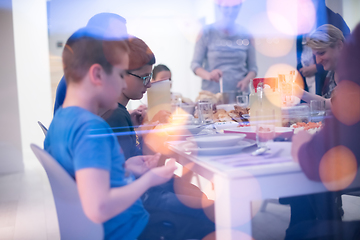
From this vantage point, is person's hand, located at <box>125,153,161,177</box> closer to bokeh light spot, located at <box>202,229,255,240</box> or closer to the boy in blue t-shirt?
the boy in blue t-shirt

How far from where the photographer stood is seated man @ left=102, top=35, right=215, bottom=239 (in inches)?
28.8

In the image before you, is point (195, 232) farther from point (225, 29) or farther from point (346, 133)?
point (225, 29)

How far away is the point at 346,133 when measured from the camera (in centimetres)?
60

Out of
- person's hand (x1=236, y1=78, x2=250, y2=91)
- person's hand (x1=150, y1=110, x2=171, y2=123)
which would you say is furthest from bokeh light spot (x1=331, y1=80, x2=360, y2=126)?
person's hand (x1=236, y1=78, x2=250, y2=91)

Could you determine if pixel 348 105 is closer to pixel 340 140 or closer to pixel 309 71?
pixel 340 140

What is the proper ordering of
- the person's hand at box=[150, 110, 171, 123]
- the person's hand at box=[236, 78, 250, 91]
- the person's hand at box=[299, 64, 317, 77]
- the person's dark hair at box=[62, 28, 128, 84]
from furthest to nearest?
the person's hand at box=[236, 78, 250, 91], the person's hand at box=[299, 64, 317, 77], the person's hand at box=[150, 110, 171, 123], the person's dark hair at box=[62, 28, 128, 84]

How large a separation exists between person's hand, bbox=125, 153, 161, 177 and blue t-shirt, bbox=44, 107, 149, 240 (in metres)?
0.15

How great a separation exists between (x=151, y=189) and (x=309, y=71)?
1.73 metres

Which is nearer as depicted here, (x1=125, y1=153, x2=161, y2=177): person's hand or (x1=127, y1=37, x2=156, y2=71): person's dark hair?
(x1=125, y1=153, x2=161, y2=177): person's hand

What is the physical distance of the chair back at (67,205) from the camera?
1.77 ft

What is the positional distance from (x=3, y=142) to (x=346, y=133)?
3.31m

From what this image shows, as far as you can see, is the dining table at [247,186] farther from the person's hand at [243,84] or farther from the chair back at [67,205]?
the person's hand at [243,84]

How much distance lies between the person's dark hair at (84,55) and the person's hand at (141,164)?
276mm

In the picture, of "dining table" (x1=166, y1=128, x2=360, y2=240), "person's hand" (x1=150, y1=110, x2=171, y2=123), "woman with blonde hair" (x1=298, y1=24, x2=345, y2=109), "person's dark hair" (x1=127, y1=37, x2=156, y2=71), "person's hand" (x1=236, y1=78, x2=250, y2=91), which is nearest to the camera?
"dining table" (x1=166, y1=128, x2=360, y2=240)
